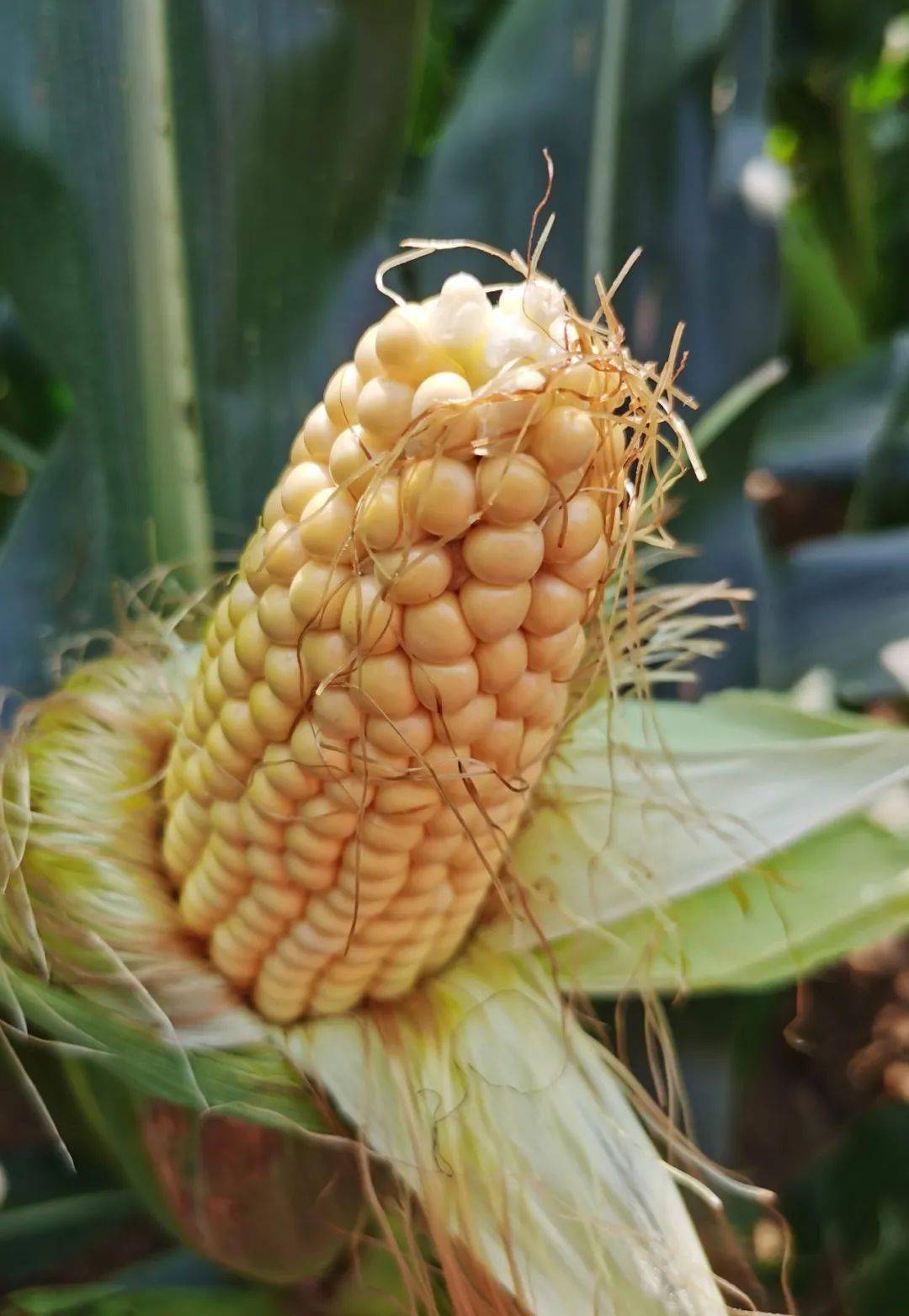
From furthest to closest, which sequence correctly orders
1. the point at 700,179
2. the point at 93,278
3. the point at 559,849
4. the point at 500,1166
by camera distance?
the point at 700,179, the point at 93,278, the point at 559,849, the point at 500,1166

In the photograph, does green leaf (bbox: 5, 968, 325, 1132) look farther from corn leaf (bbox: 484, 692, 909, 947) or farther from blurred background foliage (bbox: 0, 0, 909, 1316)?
blurred background foliage (bbox: 0, 0, 909, 1316)

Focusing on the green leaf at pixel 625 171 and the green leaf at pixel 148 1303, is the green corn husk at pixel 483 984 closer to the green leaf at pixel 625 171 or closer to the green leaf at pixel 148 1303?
the green leaf at pixel 148 1303

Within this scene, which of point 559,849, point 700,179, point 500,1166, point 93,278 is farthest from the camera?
point 700,179

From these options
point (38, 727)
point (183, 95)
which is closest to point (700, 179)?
point (183, 95)

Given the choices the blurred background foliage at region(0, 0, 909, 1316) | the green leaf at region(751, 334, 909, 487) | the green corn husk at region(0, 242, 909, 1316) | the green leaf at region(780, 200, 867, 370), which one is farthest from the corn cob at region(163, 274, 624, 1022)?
the green leaf at region(780, 200, 867, 370)

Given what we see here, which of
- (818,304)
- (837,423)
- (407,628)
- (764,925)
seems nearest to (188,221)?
(407,628)

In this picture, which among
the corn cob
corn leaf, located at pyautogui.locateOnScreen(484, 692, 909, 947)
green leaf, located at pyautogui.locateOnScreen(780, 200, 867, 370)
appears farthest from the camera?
green leaf, located at pyautogui.locateOnScreen(780, 200, 867, 370)

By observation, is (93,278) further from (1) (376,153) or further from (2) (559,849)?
(2) (559,849)
